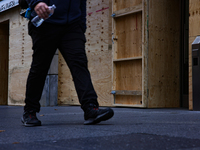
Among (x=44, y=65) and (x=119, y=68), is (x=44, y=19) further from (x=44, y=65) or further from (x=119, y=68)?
(x=119, y=68)

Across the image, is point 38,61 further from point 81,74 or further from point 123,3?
point 123,3

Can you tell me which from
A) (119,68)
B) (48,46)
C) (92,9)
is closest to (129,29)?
(119,68)

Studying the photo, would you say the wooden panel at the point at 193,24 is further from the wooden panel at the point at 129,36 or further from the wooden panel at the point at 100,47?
the wooden panel at the point at 100,47

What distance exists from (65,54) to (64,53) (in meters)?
0.03

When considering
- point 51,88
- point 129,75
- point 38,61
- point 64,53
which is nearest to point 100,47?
point 129,75

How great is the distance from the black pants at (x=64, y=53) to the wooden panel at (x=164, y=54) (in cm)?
352

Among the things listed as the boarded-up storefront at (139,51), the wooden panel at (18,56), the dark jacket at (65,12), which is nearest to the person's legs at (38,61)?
the dark jacket at (65,12)

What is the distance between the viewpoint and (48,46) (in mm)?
3332

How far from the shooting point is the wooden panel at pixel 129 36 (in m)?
7.00

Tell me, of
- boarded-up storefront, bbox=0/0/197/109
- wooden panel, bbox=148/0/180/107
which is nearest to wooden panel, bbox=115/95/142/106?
boarded-up storefront, bbox=0/0/197/109

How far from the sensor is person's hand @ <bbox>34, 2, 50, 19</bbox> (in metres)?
3.03

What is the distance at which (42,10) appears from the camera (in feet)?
9.96

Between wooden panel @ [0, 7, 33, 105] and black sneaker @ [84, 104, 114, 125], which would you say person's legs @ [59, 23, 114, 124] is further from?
wooden panel @ [0, 7, 33, 105]

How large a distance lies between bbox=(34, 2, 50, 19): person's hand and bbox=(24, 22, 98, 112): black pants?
0.73 ft
